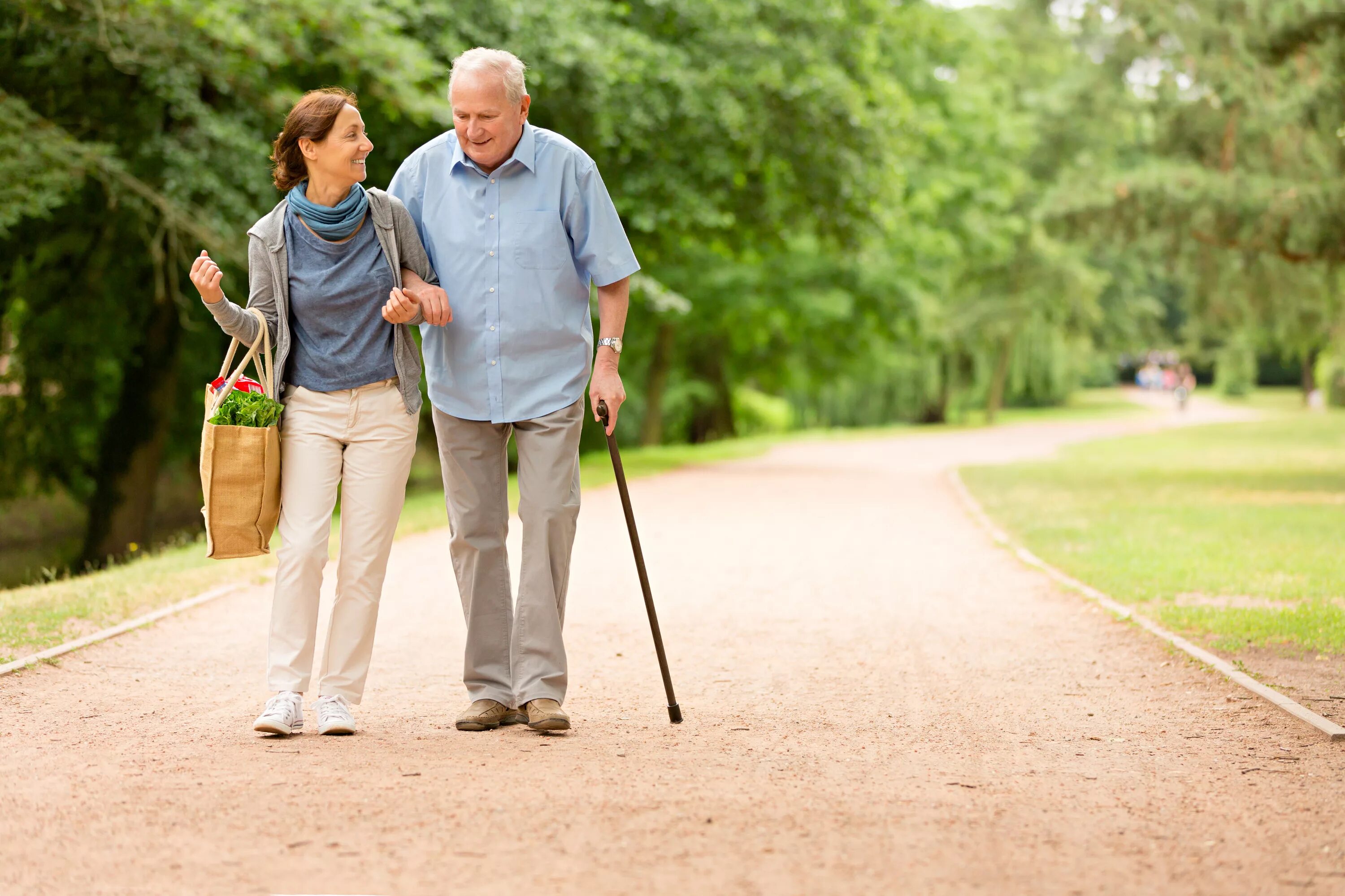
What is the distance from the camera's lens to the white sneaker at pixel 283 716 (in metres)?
4.71

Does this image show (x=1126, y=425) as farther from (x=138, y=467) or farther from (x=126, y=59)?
(x=126, y=59)

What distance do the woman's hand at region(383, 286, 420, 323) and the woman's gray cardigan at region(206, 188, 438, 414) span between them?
38mm

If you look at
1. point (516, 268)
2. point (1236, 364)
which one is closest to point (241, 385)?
point (516, 268)

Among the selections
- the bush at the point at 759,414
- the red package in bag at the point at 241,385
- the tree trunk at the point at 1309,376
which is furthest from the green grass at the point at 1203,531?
the tree trunk at the point at 1309,376

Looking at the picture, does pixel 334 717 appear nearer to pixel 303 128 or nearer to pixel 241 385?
pixel 241 385

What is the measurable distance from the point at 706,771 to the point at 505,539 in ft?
3.94

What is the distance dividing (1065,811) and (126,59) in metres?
10.4

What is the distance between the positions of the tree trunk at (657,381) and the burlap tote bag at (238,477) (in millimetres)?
21615

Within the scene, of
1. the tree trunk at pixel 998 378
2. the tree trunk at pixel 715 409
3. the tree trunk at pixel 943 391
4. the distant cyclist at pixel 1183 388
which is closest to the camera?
the tree trunk at pixel 715 409

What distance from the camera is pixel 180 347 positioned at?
16.7m

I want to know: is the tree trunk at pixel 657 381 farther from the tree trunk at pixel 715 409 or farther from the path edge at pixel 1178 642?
the path edge at pixel 1178 642

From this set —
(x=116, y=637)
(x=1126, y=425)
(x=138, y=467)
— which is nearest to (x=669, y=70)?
(x=138, y=467)

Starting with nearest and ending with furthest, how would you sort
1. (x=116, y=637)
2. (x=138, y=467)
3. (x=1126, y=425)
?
(x=116, y=637) → (x=138, y=467) → (x=1126, y=425)

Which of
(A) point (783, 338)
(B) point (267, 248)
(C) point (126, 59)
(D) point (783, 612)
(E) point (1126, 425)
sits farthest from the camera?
(E) point (1126, 425)
